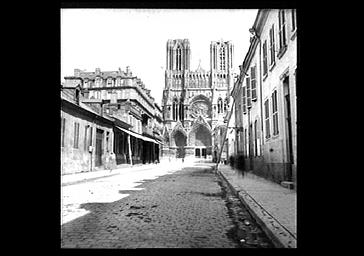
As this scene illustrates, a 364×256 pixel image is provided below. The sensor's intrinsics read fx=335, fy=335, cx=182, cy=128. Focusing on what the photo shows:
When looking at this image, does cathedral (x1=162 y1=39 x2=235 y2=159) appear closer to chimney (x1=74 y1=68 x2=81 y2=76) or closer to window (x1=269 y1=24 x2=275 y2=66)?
chimney (x1=74 y1=68 x2=81 y2=76)

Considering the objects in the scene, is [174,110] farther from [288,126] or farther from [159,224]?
[159,224]

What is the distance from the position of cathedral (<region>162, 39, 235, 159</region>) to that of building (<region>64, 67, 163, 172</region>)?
1525cm

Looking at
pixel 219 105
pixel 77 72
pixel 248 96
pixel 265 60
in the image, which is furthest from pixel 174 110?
pixel 265 60

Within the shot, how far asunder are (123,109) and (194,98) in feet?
153

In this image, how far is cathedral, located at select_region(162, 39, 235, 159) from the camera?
75188 millimetres

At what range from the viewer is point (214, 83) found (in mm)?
79500

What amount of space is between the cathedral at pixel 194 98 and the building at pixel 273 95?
5625 centimetres

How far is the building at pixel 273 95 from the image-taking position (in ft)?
33.4

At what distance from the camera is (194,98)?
80.2 meters

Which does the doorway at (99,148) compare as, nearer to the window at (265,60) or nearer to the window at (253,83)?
the window at (253,83)

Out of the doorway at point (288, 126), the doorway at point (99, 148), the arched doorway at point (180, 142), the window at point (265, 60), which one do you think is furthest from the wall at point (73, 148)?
the arched doorway at point (180, 142)
